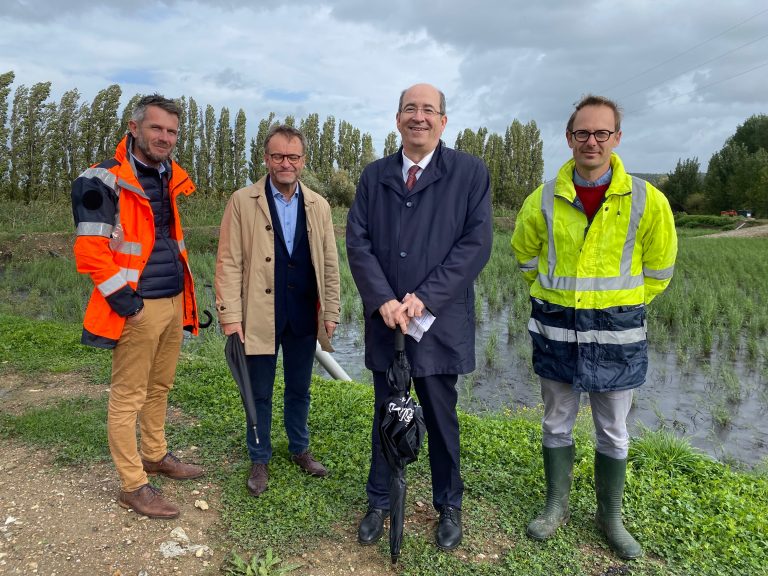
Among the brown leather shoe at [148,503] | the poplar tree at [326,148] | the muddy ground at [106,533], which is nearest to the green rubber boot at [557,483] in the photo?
the muddy ground at [106,533]

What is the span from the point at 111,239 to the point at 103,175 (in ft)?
1.00

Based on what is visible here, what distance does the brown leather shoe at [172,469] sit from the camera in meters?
3.48

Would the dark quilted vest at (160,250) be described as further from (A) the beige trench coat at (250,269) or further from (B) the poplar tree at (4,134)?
(B) the poplar tree at (4,134)

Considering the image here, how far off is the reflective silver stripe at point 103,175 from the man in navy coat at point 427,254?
115 centimetres

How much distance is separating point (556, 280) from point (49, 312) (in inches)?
328

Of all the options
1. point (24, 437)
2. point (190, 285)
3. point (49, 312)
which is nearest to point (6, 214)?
point (49, 312)

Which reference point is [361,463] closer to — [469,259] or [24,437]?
[469,259]

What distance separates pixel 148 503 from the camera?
3072 mm

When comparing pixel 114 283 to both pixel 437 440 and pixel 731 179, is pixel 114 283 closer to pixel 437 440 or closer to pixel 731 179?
pixel 437 440

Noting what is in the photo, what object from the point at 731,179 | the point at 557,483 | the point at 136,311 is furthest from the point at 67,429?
the point at 731,179

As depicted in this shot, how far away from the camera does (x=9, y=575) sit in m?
2.62

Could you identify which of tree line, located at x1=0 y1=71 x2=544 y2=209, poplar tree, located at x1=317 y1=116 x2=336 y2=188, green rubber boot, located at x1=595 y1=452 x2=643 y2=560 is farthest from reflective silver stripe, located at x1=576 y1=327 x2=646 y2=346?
poplar tree, located at x1=317 y1=116 x2=336 y2=188

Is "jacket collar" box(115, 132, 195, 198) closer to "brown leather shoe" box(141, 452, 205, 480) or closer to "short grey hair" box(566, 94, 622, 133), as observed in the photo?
"brown leather shoe" box(141, 452, 205, 480)

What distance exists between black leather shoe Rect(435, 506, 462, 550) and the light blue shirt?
5.18 ft
